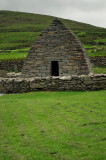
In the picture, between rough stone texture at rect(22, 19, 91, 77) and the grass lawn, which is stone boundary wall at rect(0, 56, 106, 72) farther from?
the grass lawn

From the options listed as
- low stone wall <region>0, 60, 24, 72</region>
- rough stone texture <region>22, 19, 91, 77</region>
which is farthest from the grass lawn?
low stone wall <region>0, 60, 24, 72</region>

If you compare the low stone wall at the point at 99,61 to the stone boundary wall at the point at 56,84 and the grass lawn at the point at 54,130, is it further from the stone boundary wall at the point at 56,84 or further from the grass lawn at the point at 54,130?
the grass lawn at the point at 54,130

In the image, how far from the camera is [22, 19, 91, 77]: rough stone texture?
20641 millimetres

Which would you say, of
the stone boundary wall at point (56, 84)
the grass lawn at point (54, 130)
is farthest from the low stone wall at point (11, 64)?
the grass lawn at point (54, 130)

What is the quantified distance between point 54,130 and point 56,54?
12.3 m

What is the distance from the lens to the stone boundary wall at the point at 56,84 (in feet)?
57.5

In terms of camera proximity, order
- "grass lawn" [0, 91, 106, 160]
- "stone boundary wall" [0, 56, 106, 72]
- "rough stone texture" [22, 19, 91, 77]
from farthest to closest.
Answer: "stone boundary wall" [0, 56, 106, 72], "rough stone texture" [22, 19, 91, 77], "grass lawn" [0, 91, 106, 160]

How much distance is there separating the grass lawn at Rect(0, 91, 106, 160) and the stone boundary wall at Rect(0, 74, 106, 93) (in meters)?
3.61

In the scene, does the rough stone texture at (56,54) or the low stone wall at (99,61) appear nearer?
the rough stone texture at (56,54)

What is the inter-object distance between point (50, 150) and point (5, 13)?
6501 inches

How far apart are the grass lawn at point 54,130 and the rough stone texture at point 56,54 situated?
6862 millimetres

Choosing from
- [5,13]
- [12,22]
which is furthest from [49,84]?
[5,13]

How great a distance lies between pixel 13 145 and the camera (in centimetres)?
823

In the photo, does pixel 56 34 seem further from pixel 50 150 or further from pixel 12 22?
pixel 12 22
